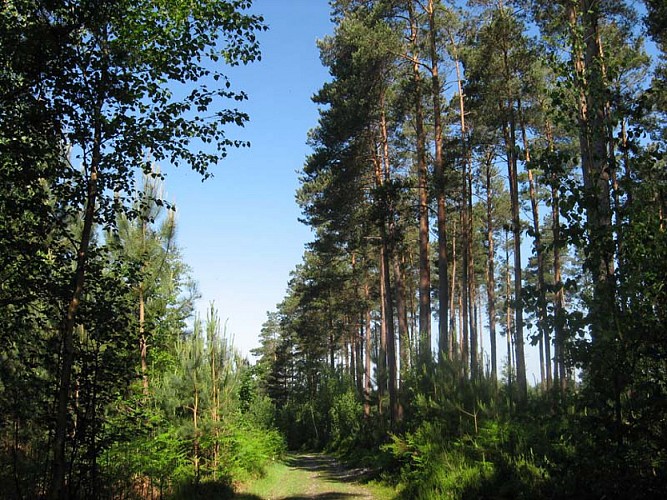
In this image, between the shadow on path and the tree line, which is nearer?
the tree line

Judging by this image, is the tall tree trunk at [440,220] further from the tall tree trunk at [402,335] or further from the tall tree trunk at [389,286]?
the tall tree trunk at [389,286]

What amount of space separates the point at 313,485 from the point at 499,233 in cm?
2790

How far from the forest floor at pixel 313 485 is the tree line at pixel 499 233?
36.9 inches

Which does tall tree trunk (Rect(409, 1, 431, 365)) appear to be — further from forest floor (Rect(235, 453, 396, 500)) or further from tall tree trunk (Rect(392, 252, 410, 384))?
forest floor (Rect(235, 453, 396, 500))

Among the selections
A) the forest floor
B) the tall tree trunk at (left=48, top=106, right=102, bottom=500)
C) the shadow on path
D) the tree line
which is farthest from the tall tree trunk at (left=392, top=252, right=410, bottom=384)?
the tall tree trunk at (left=48, top=106, right=102, bottom=500)

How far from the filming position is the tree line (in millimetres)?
4723

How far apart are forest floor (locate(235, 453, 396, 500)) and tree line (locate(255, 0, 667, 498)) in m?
0.94

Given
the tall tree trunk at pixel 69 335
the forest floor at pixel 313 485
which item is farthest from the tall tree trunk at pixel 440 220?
the tall tree trunk at pixel 69 335

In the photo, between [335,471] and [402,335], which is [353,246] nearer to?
[402,335]

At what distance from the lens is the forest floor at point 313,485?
38.2 ft

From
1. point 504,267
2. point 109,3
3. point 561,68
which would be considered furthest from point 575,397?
point 504,267

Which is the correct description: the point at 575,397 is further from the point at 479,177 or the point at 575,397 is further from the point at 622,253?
the point at 479,177

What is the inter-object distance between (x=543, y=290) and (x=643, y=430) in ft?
5.09

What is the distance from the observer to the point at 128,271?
6395 millimetres
